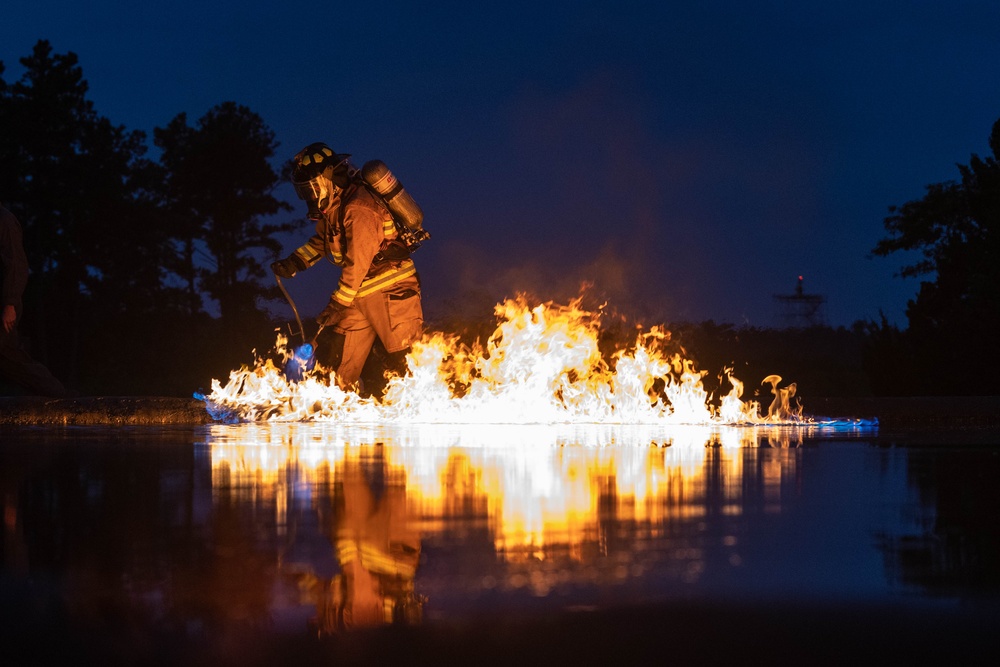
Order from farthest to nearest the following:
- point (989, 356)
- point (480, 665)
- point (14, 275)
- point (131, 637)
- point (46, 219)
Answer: point (46, 219)
point (989, 356)
point (14, 275)
point (131, 637)
point (480, 665)

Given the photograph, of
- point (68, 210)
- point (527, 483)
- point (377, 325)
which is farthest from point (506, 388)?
point (68, 210)

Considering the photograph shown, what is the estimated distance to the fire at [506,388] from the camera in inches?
573

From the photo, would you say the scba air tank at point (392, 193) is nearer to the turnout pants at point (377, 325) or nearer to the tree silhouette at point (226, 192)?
the turnout pants at point (377, 325)

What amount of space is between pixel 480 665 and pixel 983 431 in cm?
1088

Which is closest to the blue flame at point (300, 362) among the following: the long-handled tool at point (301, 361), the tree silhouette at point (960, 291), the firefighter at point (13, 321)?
the long-handled tool at point (301, 361)

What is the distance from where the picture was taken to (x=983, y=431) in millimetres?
13125

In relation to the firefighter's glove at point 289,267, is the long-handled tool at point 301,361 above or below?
below

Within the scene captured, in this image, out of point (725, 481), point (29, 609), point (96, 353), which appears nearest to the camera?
point (29, 609)

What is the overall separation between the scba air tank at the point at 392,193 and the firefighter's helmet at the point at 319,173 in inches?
9.3

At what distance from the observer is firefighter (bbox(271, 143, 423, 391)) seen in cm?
1345

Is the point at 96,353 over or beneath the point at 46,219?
beneath

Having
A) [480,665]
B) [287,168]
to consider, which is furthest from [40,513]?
[287,168]

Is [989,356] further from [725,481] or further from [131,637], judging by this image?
[131,637]

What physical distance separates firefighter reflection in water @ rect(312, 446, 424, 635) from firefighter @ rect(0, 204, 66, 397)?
835cm
